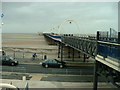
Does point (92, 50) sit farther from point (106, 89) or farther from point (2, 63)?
point (2, 63)

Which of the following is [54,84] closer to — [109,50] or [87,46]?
[87,46]

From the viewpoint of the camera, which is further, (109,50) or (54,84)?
(54,84)

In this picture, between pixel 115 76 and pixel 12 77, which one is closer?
pixel 115 76

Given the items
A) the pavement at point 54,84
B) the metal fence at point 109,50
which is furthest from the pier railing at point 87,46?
the pavement at point 54,84

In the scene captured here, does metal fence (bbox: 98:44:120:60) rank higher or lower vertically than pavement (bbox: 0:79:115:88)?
higher

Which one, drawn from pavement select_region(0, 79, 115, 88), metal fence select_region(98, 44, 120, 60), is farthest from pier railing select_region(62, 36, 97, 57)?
pavement select_region(0, 79, 115, 88)

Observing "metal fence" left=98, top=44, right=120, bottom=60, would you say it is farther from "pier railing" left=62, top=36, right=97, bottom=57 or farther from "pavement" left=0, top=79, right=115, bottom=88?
"pavement" left=0, top=79, right=115, bottom=88

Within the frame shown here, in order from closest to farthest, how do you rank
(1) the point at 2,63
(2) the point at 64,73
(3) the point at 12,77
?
(3) the point at 12,77 < (2) the point at 64,73 < (1) the point at 2,63

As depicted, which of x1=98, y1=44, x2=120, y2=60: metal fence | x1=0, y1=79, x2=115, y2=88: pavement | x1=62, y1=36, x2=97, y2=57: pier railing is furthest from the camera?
x1=0, y1=79, x2=115, y2=88: pavement

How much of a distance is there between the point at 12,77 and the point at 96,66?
31.8ft

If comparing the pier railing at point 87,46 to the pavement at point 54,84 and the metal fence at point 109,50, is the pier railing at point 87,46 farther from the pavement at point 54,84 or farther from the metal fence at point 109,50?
the pavement at point 54,84

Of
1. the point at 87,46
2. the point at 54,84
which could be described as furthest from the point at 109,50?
the point at 54,84

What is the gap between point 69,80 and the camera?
58.1 feet

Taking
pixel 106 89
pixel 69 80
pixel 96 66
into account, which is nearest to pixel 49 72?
pixel 69 80
